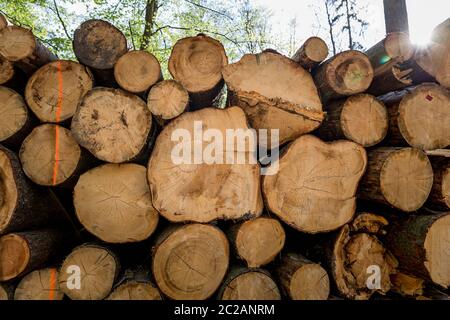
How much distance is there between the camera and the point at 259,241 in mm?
1812

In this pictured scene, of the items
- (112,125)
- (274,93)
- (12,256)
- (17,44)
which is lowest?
(12,256)

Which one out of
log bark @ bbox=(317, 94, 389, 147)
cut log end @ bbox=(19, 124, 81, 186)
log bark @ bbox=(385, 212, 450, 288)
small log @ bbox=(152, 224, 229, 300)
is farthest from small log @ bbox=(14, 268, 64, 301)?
log bark @ bbox=(385, 212, 450, 288)

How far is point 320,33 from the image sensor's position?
1097 cm

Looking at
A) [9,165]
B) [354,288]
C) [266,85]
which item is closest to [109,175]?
[9,165]

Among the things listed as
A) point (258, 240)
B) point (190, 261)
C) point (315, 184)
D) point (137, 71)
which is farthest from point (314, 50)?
point (190, 261)

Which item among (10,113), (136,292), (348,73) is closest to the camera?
(136,292)

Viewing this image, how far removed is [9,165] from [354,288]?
2.39 meters

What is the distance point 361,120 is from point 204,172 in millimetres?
1091

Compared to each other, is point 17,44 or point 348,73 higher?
point 17,44

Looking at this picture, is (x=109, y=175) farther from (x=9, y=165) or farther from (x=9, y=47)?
(x=9, y=47)

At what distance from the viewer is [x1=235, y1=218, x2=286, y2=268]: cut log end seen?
1789 millimetres

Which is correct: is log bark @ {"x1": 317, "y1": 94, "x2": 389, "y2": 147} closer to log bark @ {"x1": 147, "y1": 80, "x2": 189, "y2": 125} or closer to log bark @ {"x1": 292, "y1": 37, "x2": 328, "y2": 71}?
log bark @ {"x1": 292, "y1": 37, "x2": 328, "y2": 71}

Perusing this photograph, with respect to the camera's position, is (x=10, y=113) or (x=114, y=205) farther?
(x=10, y=113)

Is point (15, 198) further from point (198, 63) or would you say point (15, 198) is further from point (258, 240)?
point (258, 240)
